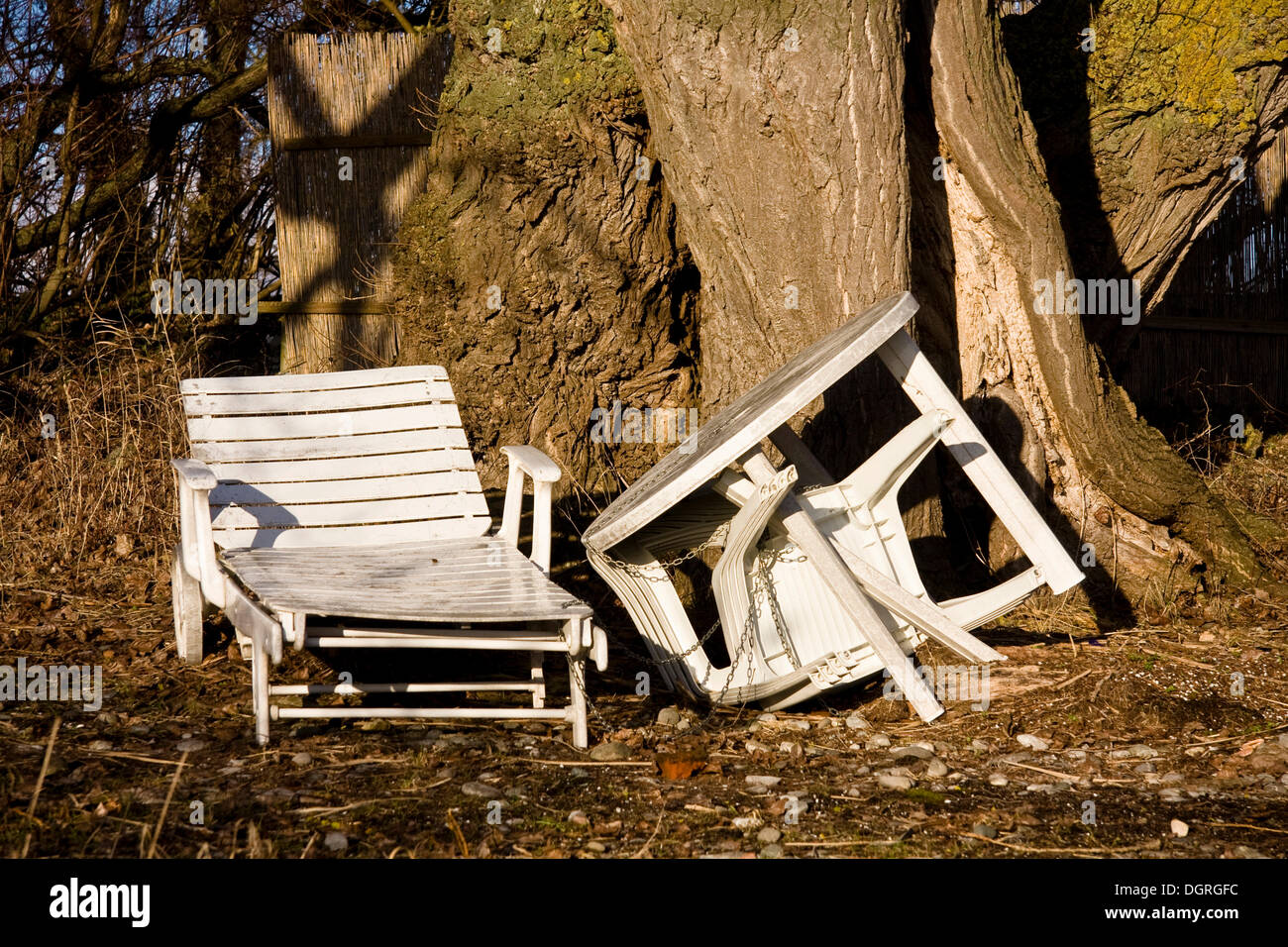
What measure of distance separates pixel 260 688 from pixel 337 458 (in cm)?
149

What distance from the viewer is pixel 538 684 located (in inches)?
155

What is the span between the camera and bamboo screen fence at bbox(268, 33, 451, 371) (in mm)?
6184

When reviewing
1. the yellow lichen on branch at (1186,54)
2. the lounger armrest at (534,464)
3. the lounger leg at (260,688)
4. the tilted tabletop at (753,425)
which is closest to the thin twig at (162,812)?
the lounger leg at (260,688)

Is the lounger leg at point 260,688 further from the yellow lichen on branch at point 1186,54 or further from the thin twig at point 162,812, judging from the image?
the yellow lichen on branch at point 1186,54

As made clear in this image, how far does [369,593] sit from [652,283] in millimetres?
2186

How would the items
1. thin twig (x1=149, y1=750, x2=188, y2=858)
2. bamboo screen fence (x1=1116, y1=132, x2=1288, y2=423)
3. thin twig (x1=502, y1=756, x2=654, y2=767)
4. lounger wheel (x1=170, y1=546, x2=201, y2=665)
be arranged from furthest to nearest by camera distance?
bamboo screen fence (x1=1116, y1=132, x2=1288, y2=423) < lounger wheel (x1=170, y1=546, x2=201, y2=665) < thin twig (x1=502, y1=756, x2=654, y2=767) < thin twig (x1=149, y1=750, x2=188, y2=858)

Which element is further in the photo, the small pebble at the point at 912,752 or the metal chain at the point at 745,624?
the metal chain at the point at 745,624

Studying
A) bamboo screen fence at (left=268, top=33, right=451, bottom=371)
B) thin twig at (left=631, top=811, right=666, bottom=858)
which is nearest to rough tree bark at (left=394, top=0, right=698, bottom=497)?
bamboo screen fence at (left=268, top=33, right=451, bottom=371)

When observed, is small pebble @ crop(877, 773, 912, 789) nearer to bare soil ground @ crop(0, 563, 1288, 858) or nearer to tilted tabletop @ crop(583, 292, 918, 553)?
bare soil ground @ crop(0, 563, 1288, 858)

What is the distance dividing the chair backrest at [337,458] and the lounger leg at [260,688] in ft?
3.42

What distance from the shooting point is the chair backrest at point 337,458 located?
177 inches

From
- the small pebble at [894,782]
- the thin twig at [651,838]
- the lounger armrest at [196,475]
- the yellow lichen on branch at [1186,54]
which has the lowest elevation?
the thin twig at [651,838]

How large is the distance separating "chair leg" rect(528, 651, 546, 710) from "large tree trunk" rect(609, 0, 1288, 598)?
1496mm

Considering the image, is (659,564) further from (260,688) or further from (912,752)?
(260,688)
